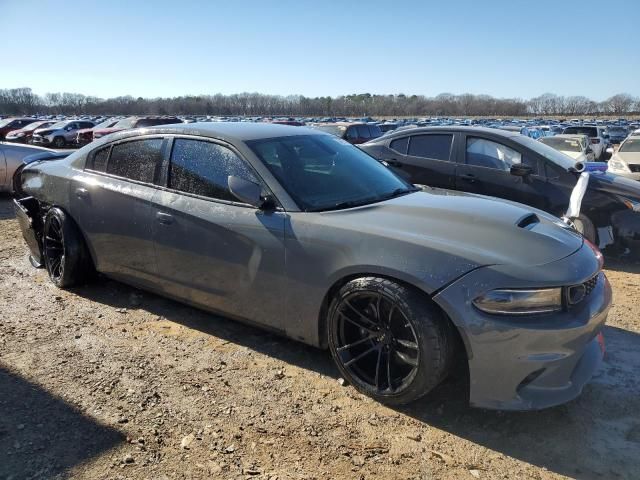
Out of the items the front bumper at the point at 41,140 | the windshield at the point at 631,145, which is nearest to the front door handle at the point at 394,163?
the windshield at the point at 631,145

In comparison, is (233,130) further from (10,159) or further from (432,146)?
(10,159)

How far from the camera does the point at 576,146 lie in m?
15.2

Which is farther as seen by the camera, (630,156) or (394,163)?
(630,156)

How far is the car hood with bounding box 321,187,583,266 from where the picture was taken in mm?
2693

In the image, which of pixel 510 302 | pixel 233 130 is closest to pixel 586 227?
pixel 510 302

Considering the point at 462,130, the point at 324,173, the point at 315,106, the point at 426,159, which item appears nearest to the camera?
the point at 324,173

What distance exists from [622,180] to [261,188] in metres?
4.89

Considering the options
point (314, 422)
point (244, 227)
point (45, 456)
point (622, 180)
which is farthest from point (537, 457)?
point (622, 180)

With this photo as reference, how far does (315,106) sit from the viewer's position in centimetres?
14100

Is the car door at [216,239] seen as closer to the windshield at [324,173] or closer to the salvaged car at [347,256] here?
the salvaged car at [347,256]

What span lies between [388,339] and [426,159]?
15.0 ft

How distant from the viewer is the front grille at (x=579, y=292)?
264cm

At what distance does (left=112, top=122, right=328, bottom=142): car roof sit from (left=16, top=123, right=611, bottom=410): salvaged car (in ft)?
0.07

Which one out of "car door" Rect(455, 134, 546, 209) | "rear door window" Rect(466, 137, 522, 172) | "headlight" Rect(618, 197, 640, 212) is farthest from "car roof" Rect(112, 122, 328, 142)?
"headlight" Rect(618, 197, 640, 212)
